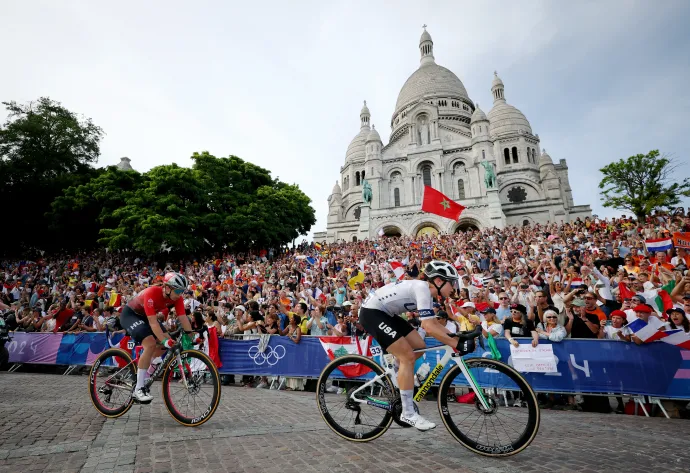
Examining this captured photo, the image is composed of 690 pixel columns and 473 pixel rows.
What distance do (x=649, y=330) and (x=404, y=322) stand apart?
4.64 m

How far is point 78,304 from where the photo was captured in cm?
1414

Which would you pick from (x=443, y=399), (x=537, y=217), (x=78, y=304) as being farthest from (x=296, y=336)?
(x=537, y=217)

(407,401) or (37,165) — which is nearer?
(407,401)

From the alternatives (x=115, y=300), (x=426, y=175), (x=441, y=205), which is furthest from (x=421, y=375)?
(x=426, y=175)

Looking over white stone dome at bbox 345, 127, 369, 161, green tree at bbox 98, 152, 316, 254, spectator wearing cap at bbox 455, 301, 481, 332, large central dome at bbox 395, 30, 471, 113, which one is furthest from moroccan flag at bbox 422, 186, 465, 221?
large central dome at bbox 395, 30, 471, 113

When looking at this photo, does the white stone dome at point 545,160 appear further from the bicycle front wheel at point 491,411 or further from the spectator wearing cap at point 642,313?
the bicycle front wheel at point 491,411

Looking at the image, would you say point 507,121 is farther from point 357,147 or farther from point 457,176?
point 357,147

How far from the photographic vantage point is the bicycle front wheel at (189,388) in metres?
4.46

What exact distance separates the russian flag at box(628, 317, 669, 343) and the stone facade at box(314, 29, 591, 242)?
123 feet

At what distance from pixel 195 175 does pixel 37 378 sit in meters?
25.1

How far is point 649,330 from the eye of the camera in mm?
5828

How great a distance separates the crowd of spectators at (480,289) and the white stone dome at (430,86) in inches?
1955

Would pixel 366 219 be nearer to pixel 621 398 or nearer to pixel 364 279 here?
pixel 364 279

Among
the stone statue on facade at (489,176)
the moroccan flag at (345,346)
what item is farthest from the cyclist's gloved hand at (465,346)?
the stone statue on facade at (489,176)
